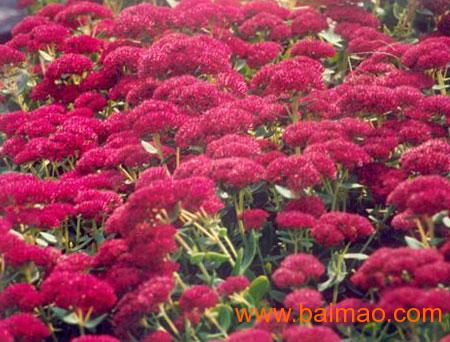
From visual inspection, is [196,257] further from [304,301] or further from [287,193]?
[304,301]

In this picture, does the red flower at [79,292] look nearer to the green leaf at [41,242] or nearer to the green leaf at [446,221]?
the green leaf at [41,242]

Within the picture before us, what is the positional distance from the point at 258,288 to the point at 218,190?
25.5 inches

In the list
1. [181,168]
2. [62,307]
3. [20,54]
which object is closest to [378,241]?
[181,168]

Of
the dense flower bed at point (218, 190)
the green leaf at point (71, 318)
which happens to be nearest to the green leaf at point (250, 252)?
the dense flower bed at point (218, 190)

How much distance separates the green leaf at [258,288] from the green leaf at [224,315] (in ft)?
0.78

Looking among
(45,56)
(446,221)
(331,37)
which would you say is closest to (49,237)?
(446,221)

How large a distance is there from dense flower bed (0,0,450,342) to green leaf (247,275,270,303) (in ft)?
0.05

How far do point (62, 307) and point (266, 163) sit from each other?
1252mm

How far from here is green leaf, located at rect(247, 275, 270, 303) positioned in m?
3.54

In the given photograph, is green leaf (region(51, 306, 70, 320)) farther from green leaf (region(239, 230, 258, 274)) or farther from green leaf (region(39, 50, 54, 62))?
green leaf (region(39, 50, 54, 62))

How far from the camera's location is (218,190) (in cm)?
404

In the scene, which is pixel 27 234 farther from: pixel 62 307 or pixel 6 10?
pixel 6 10

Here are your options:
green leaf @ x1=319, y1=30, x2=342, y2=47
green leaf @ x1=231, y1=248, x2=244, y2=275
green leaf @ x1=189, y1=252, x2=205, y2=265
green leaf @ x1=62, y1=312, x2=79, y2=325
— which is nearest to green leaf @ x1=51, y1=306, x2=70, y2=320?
green leaf @ x1=62, y1=312, x2=79, y2=325

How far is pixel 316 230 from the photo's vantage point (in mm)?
3428
